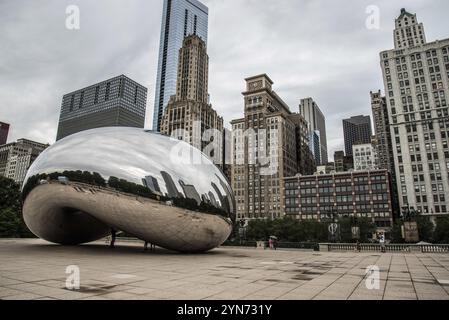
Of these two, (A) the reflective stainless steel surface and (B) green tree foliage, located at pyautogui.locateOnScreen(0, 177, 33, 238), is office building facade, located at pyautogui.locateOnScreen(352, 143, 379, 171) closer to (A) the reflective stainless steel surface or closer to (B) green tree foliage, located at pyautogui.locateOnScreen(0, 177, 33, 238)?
(B) green tree foliage, located at pyautogui.locateOnScreen(0, 177, 33, 238)

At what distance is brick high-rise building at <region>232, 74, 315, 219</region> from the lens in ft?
409

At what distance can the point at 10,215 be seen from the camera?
40375 millimetres

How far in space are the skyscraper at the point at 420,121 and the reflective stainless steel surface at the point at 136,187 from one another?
3731 inches

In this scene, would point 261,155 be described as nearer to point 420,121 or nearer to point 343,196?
point 343,196

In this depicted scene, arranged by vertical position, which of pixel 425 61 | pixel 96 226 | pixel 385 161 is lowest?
pixel 96 226

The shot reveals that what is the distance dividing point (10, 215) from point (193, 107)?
10420cm

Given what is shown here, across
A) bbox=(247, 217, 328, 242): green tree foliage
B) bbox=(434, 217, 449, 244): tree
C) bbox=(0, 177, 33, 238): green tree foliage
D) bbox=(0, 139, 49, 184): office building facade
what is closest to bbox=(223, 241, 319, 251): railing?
bbox=(0, 177, 33, 238): green tree foliage

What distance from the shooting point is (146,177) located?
1223 cm

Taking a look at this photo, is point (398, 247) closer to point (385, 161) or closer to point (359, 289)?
point (359, 289)

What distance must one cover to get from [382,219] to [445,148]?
28343 millimetres

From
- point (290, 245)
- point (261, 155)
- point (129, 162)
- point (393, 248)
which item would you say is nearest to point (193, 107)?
point (261, 155)

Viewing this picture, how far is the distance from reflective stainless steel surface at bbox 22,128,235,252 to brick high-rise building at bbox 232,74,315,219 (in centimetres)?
10975
